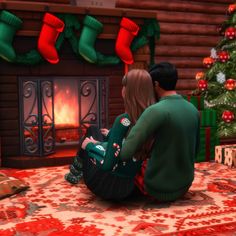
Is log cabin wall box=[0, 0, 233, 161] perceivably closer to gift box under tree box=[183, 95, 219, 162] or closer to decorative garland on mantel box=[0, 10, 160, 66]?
decorative garland on mantel box=[0, 10, 160, 66]

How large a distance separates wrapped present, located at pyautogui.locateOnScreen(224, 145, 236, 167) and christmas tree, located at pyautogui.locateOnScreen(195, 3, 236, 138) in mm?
590

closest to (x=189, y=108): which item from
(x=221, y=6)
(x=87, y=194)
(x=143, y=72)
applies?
(x=143, y=72)

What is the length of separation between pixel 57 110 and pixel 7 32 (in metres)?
1.48

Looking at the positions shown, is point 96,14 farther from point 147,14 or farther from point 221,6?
point 221,6

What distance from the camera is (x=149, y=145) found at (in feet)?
11.6

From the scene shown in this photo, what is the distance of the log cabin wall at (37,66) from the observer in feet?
17.9

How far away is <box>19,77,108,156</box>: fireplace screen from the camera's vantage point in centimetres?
567

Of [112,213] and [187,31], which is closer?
[112,213]

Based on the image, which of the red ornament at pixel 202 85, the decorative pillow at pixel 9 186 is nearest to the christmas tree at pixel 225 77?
the red ornament at pixel 202 85

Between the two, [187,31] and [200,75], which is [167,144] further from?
[187,31]

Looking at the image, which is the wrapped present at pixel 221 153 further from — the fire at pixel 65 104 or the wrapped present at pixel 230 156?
the fire at pixel 65 104

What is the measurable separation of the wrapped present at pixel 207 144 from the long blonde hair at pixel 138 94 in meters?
A: 2.40

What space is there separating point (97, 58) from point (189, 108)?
2631mm

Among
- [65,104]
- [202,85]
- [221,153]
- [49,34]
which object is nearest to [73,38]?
[49,34]
